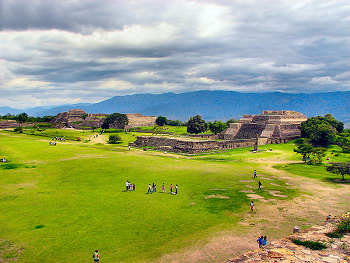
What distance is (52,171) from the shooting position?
35688 millimetres

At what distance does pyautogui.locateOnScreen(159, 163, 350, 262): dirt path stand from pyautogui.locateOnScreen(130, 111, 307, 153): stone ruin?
1106 inches

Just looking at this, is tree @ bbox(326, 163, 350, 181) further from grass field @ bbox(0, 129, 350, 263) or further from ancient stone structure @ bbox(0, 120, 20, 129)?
ancient stone structure @ bbox(0, 120, 20, 129)

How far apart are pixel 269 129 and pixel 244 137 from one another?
23.8ft

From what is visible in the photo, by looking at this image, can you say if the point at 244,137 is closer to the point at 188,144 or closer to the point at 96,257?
the point at 188,144

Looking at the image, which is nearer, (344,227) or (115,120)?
(344,227)

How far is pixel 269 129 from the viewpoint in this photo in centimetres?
7275

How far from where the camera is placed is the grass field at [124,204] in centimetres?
1677

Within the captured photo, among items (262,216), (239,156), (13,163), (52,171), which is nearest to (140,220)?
(262,216)

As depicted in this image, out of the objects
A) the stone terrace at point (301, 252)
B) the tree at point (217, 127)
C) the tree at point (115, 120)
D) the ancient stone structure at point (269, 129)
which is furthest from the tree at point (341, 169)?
the tree at point (115, 120)

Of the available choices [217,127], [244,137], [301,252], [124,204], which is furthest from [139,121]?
[301,252]

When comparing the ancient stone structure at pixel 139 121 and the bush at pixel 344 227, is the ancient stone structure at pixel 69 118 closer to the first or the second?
the ancient stone structure at pixel 139 121

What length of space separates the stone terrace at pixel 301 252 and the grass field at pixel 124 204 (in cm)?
207

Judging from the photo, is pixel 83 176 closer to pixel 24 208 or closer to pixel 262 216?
pixel 24 208

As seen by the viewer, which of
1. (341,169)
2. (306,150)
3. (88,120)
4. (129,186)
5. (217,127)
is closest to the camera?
(129,186)
